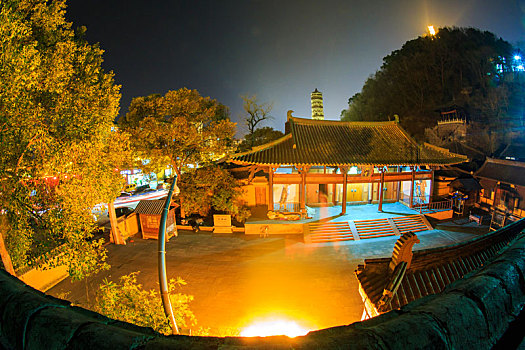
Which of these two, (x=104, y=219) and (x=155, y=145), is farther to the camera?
(x=104, y=219)

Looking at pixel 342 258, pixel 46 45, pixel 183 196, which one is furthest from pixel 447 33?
pixel 46 45

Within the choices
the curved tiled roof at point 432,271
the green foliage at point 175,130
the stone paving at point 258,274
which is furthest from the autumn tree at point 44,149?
the green foliage at point 175,130

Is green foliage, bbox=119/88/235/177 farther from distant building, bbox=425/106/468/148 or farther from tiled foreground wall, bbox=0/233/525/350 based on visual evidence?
distant building, bbox=425/106/468/148

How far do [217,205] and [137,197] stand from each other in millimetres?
16765

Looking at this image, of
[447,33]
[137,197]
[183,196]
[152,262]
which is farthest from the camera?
[447,33]

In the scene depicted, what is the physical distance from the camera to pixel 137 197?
28.2 metres

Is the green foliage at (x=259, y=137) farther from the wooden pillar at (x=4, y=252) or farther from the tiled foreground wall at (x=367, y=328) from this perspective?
the tiled foreground wall at (x=367, y=328)

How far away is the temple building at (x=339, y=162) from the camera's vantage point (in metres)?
A: 15.4

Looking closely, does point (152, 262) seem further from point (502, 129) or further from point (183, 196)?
point (502, 129)

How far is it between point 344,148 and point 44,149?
15678 millimetres

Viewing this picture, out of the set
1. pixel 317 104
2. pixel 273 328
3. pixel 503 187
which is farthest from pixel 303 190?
pixel 317 104

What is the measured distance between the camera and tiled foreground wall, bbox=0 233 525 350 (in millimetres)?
910

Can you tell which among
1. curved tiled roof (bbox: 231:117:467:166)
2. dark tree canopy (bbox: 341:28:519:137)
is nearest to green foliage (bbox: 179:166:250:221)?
curved tiled roof (bbox: 231:117:467:166)

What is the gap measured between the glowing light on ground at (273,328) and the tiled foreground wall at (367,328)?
771cm
